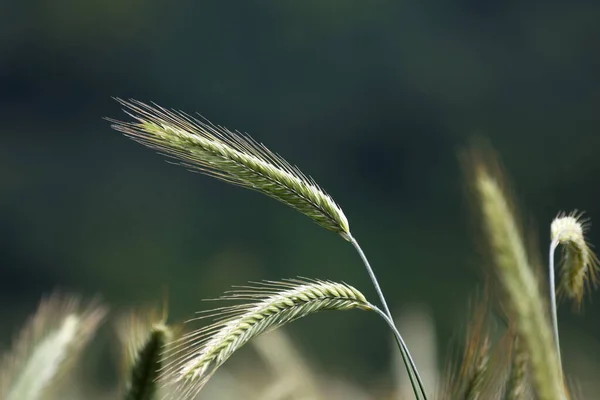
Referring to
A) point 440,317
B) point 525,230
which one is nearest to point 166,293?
point 525,230

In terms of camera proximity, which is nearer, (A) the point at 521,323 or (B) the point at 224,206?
(A) the point at 521,323

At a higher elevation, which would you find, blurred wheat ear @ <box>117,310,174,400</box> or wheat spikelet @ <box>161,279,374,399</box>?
wheat spikelet @ <box>161,279,374,399</box>

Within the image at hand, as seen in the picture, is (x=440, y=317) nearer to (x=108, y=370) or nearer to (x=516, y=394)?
(x=108, y=370)

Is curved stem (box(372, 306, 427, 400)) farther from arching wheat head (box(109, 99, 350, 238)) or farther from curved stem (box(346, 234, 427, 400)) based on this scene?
arching wheat head (box(109, 99, 350, 238))

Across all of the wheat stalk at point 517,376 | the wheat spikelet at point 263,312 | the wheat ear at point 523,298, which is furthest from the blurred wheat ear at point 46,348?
the wheat ear at point 523,298

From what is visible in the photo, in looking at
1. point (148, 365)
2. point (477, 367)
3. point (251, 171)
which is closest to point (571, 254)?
point (477, 367)

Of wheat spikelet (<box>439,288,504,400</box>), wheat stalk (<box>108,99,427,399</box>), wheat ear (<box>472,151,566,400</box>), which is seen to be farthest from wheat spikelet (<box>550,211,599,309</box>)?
wheat ear (<box>472,151,566,400</box>)

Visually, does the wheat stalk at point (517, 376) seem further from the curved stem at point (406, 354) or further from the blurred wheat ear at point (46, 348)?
the blurred wheat ear at point (46, 348)

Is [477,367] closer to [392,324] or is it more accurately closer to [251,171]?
[392,324]
